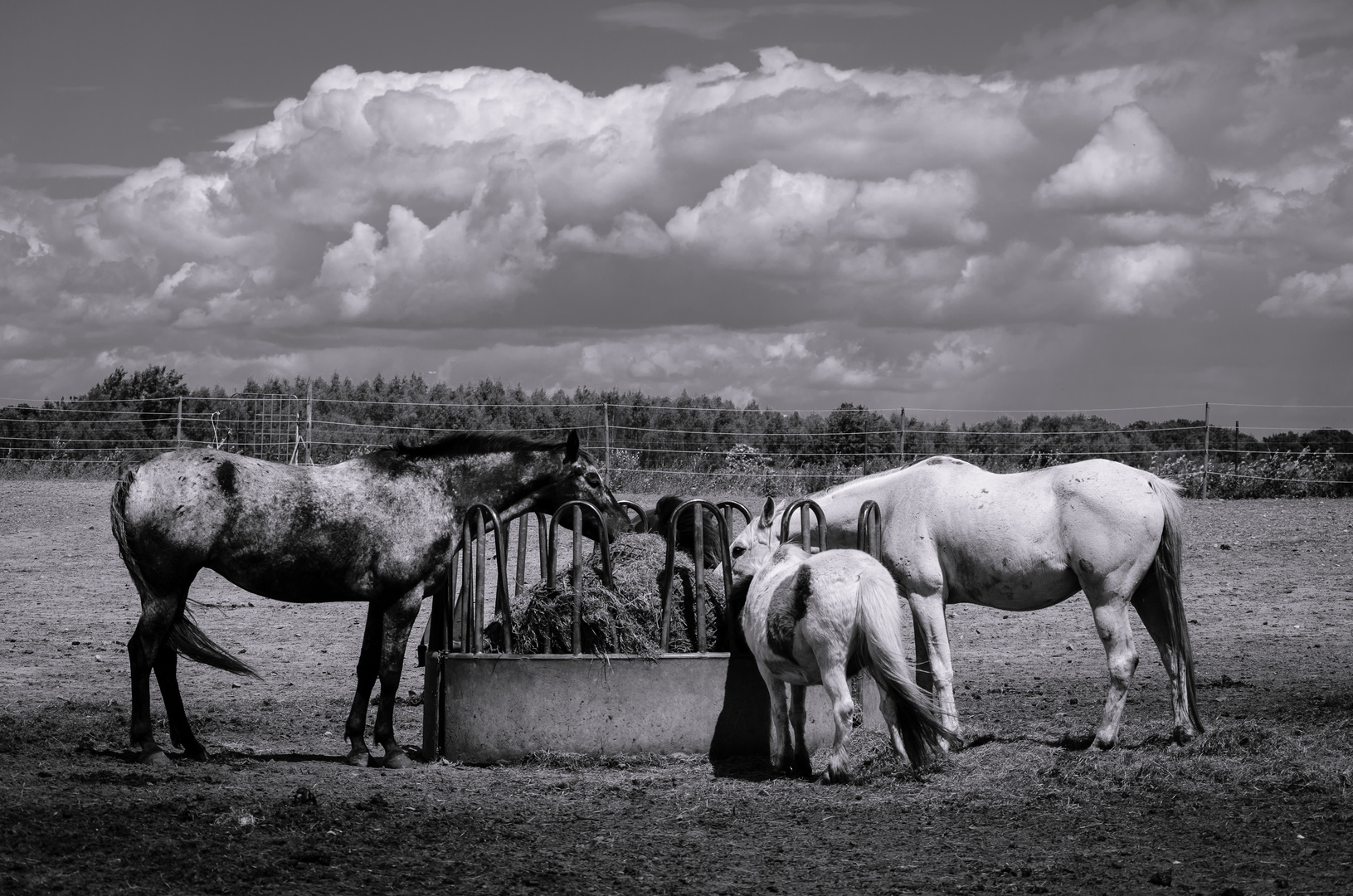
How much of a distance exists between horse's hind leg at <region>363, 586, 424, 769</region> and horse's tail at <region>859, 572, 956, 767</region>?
272 cm

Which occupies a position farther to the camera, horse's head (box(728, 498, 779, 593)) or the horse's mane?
the horse's mane

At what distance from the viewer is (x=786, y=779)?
22.3 ft

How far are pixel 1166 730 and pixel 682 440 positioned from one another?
56.2 ft

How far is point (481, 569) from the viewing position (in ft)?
25.0

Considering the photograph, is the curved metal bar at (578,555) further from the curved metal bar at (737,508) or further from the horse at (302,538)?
the curved metal bar at (737,508)

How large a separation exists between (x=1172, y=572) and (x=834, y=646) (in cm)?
238

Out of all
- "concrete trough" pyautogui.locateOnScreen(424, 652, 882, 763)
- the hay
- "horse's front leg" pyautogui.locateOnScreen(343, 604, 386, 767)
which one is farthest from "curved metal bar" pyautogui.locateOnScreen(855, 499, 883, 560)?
"horse's front leg" pyautogui.locateOnScreen(343, 604, 386, 767)

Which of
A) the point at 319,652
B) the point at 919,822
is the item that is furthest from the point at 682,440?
the point at 919,822

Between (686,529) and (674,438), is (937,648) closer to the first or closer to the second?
(686,529)

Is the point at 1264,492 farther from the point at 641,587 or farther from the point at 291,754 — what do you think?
the point at 291,754

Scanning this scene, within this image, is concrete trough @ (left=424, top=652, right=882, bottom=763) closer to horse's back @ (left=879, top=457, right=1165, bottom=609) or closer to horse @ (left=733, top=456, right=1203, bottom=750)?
horse @ (left=733, top=456, right=1203, bottom=750)

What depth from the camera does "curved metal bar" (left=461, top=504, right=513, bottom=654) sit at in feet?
24.3

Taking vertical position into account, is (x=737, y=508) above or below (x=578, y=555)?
above

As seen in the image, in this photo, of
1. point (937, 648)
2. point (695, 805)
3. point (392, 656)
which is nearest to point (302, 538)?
point (392, 656)
